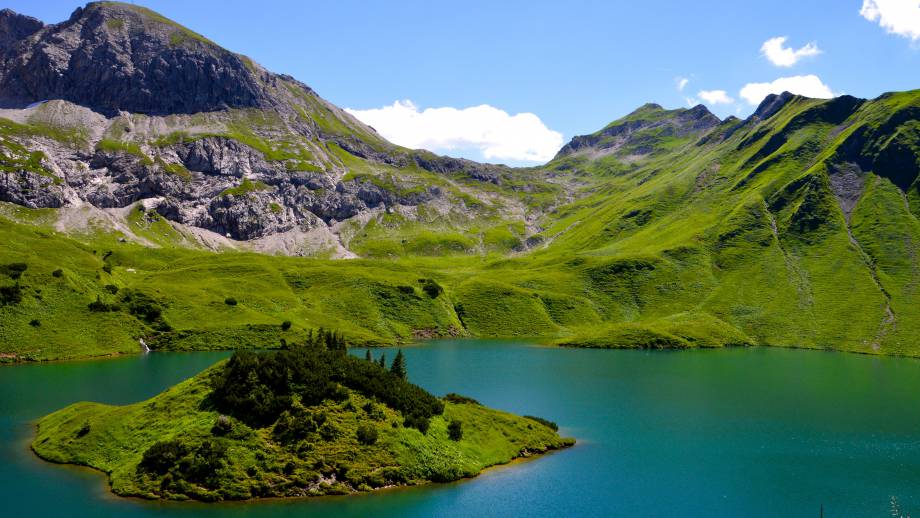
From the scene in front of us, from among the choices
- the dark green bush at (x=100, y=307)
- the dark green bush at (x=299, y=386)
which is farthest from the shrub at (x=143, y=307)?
the dark green bush at (x=299, y=386)

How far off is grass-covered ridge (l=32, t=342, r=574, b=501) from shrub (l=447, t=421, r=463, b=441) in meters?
0.11

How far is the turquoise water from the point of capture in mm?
51531

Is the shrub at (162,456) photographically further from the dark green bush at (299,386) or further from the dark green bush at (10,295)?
the dark green bush at (10,295)

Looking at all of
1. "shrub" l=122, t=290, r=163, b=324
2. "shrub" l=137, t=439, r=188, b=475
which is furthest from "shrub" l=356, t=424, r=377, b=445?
"shrub" l=122, t=290, r=163, b=324

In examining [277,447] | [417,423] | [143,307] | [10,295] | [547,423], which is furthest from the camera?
[143,307]

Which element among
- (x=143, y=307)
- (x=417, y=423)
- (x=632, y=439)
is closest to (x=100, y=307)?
(x=143, y=307)

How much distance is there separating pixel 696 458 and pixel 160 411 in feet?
189

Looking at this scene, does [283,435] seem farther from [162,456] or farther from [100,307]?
[100,307]

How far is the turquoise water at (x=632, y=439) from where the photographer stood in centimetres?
5153

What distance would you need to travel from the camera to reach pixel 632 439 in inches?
2891

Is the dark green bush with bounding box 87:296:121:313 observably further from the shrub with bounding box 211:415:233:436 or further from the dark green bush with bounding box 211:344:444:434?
the shrub with bounding box 211:415:233:436

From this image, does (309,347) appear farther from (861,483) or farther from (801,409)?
(801,409)

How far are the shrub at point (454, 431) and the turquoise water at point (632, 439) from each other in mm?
5093

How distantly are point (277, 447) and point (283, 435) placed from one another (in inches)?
55.0
